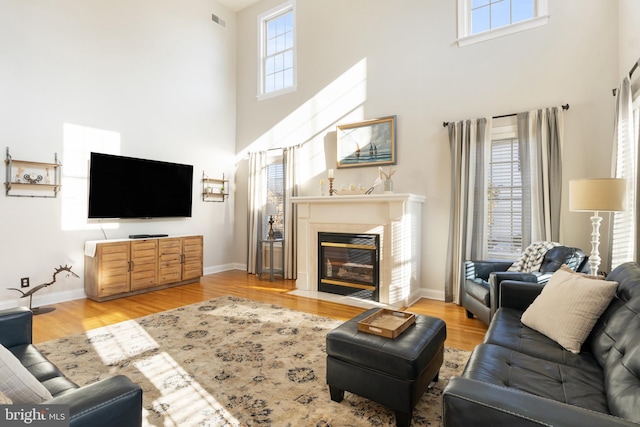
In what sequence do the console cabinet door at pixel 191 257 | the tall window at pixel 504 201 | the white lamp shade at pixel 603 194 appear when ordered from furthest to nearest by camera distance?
the console cabinet door at pixel 191 257 → the tall window at pixel 504 201 → the white lamp shade at pixel 603 194

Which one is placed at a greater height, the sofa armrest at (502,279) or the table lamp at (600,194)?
the table lamp at (600,194)

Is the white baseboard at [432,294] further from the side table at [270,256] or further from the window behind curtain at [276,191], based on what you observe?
the window behind curtain at [276,191]

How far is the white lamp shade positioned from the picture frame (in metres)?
2.47

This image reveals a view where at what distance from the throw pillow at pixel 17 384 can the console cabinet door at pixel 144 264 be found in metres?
3.94

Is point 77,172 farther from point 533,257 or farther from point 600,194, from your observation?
point 600,194

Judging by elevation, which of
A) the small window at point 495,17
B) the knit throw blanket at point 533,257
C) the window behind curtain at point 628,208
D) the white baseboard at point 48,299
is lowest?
the white baseboard at point 48,299

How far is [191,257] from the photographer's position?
545cm

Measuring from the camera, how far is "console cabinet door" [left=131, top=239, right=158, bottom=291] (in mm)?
4691

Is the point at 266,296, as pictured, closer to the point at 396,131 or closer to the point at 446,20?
the point at 396,131

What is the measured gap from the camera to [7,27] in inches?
155

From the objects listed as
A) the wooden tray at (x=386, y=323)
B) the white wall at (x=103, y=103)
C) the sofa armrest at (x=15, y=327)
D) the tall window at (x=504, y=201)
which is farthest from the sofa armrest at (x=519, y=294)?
the white wall at (x=103, y=103)

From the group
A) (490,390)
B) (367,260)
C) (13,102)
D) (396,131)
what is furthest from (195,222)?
(490,390)

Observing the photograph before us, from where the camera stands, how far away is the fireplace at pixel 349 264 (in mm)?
4383

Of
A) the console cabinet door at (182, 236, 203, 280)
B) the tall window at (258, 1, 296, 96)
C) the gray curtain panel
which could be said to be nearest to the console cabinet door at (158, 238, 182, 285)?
the console cabinet door at (182, 236, 203, 280)
